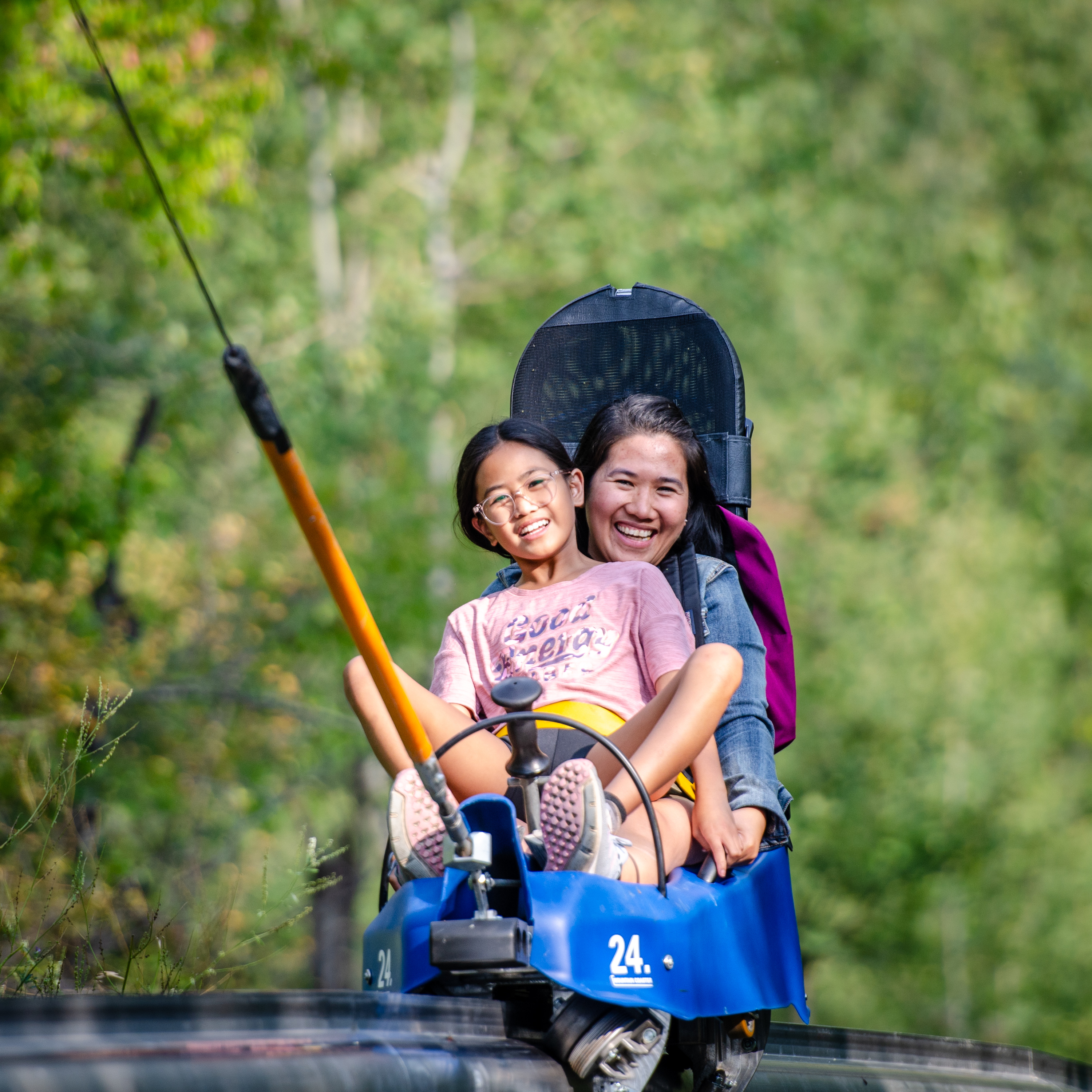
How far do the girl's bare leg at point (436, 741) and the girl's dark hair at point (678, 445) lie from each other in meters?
0.98

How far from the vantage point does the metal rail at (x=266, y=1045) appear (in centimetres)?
Answer: 151

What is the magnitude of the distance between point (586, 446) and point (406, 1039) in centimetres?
202

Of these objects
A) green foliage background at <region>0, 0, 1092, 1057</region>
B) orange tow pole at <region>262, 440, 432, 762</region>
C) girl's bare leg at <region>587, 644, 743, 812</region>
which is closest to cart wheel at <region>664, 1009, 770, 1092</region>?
girl's bare leg at <region>587, 644, 743, 812</region>

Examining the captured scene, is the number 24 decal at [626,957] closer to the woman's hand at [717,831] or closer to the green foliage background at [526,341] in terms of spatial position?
→ the woman's hand at [717,831]

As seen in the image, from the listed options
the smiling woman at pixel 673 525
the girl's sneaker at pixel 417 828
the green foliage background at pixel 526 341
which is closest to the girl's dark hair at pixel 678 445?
the smiling woman at pixel 673 525

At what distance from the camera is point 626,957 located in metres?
2.26

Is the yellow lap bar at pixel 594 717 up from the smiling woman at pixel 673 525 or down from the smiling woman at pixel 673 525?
down

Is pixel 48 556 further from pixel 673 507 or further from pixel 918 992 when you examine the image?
pixel 918 992

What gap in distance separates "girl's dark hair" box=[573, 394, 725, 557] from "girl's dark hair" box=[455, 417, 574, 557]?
1.09ft

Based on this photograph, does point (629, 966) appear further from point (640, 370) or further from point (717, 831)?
point (640, 370)

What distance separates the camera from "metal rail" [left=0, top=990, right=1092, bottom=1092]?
1510mm

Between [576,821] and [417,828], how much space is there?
0.96 ft

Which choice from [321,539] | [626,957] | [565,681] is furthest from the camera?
[565,681]

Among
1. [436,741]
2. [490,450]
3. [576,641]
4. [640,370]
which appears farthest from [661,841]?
[640,370]
